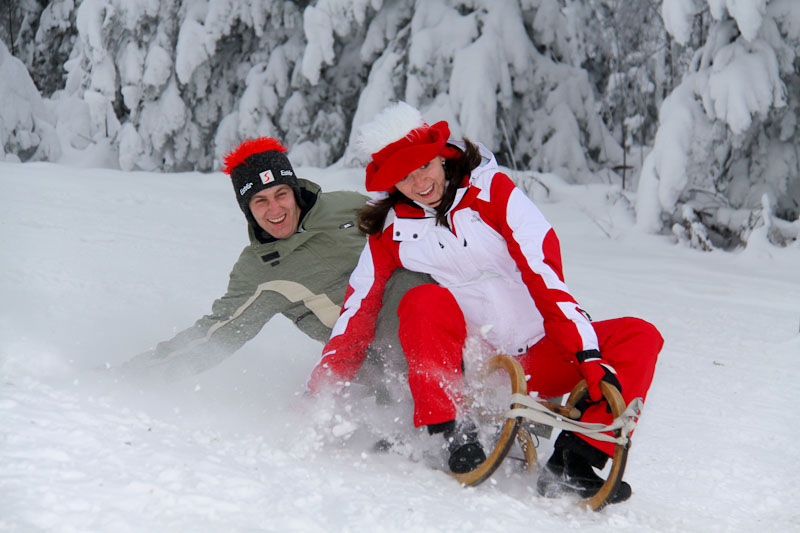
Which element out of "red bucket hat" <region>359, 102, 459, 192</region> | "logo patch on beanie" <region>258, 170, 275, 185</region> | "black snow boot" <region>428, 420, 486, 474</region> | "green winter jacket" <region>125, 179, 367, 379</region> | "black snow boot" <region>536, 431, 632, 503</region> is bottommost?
"black snow boot" <region>536, 431, 632, 503</region>

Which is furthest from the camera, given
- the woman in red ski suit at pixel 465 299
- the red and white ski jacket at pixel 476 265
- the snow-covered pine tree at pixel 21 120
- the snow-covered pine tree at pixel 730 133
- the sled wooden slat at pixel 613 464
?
the snow-covered pine tree at pixel 21 120

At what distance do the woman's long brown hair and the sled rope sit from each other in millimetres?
603

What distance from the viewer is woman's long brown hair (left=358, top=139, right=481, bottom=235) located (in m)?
2.14

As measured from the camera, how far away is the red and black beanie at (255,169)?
8.05 ft

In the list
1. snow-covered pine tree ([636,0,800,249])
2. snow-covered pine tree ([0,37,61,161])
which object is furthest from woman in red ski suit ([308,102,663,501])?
snow-covered pine tree ([0,37,61,161])

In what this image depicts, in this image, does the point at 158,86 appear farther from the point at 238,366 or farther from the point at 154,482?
the point at 154,482

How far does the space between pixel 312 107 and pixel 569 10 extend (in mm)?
2959

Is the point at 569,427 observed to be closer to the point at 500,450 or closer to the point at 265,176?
the point at 500,450

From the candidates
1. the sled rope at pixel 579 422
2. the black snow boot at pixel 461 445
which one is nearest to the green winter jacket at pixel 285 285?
the black snow boot at pixel 461 445

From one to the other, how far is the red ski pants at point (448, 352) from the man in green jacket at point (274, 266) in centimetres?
30

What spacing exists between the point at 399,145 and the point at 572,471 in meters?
1.03

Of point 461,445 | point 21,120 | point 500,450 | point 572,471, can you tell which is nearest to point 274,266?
point 461,445

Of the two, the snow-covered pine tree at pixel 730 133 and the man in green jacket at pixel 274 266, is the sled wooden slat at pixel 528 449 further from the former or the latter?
the snow-covered pine tree at pixel 730 133

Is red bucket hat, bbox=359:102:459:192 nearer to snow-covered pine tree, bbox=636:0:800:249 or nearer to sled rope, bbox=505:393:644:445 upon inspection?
sled rope, bbox=505:393:644:445
